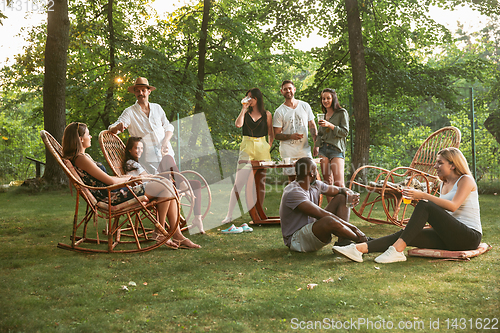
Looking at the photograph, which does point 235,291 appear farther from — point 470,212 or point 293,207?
point 470,212

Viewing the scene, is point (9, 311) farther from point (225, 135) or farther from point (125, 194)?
point (225, 135)

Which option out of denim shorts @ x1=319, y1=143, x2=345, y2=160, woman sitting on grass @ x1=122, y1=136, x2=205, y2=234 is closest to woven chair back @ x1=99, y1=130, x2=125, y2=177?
woman sitting on grass @ x1=122, y1=136, x2=205, y2=234

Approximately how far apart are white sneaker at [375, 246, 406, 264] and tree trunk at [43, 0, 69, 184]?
737cm

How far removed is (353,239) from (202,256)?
1.37 metres

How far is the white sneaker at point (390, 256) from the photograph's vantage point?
3.28 m

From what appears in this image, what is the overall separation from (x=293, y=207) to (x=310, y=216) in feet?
0.57

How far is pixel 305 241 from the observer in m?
3.67

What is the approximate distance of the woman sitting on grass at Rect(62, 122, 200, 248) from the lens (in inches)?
142

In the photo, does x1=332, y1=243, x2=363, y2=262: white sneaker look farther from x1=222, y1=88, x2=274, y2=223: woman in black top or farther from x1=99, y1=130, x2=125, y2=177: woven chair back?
x1=99, y1=130, x2=125, y2=177: woven chair back

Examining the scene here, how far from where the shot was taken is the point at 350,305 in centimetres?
230

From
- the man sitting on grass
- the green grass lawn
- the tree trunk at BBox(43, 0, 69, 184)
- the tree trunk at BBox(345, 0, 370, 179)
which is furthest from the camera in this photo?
the tree trunk at BBox(345, 0, 370, 179)

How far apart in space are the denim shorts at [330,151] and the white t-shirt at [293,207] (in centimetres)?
130

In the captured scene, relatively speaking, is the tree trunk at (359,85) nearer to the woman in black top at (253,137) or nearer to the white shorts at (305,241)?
the woman in black top at (253,137)

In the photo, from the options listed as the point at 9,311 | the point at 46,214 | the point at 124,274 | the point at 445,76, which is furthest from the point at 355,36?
the point at 9,311
